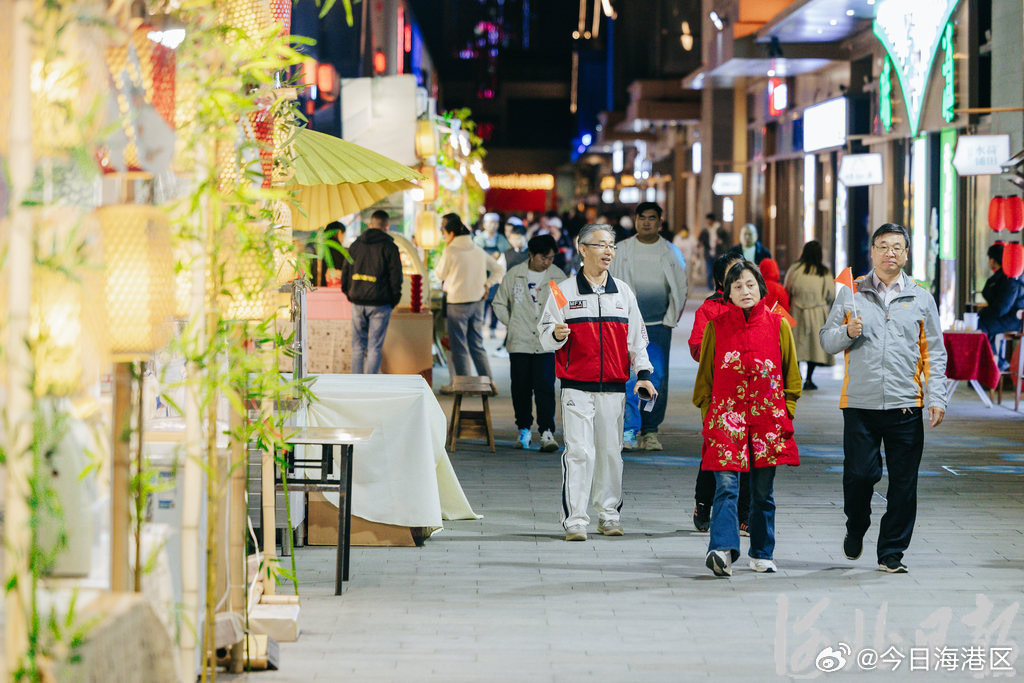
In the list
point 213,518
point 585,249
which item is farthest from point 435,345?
point 213,518

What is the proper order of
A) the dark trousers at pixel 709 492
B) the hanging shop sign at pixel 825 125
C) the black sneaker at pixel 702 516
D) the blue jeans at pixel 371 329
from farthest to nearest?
the hanging shop sign at pixel 825 125 → the blue jeans at pixel 371 329 → the black sneaker at pixel 702 516 → the dark trousers at pixel 709 492

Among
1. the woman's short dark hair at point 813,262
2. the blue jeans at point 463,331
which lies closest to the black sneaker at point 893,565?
the blue jeans at point 463,331

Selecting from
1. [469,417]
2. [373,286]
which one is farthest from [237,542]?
[373,286]

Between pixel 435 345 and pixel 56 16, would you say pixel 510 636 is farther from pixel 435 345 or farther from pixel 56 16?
pixel 435 345

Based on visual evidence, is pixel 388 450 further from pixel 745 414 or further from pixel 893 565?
pixel 893 565

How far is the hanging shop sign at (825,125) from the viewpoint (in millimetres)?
22266

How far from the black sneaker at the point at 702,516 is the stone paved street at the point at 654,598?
7 centimetres

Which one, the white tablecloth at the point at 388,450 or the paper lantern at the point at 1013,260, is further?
the paper lantern at the point at 1013,260

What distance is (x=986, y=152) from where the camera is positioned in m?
13.4

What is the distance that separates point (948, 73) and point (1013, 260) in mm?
4395

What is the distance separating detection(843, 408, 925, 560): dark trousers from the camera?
6.20 m

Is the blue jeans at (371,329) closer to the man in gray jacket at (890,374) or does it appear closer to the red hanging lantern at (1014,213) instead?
the red hanging lantern at (1014,213)

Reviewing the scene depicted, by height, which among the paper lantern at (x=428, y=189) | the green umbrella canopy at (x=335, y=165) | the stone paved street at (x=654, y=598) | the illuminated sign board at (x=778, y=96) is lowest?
the stone paved street at (x=654, y=598)

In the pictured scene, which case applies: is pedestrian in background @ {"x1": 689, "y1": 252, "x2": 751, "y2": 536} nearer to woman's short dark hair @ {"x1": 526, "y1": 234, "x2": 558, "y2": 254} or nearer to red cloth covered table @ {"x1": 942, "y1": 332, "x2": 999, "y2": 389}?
woman's short dark hair @ {"x1": 526, "y1": 234, "x2": 558, "y2": 254}
